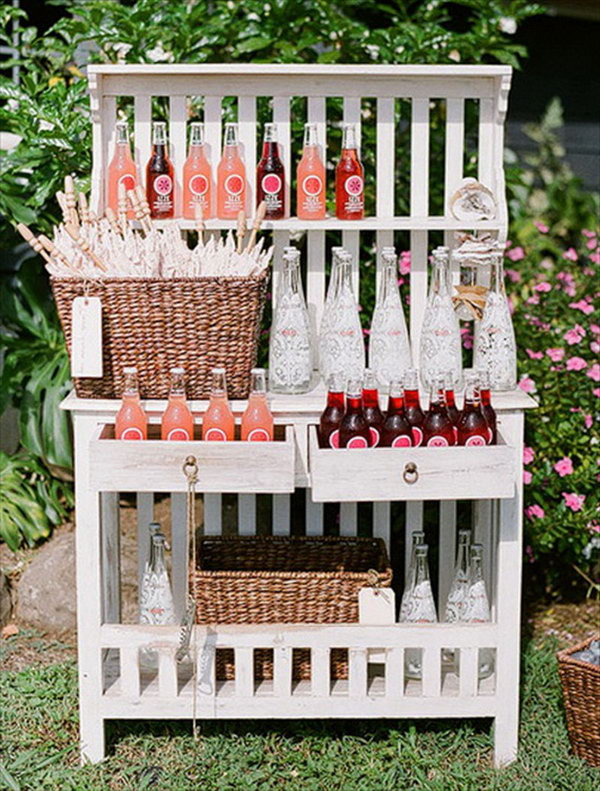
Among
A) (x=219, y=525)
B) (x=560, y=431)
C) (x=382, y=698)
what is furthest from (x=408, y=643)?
(x=560, y=431)

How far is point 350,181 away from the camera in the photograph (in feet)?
10.8

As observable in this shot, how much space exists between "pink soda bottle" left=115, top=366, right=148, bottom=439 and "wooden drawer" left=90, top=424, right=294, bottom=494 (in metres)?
0.07

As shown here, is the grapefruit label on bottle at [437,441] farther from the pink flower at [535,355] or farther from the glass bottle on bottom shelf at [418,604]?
the pink flower at [535,355]

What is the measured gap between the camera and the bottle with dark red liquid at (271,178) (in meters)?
3.29

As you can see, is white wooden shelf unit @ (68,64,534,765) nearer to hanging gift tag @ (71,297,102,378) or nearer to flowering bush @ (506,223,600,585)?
hanging gift tag @ (71,297,102,378)

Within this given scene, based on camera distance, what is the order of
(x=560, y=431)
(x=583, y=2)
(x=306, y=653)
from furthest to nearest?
(x=583, y=2) → (x=560, y=431) → (x=306, y=653)

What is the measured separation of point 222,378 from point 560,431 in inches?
52.4

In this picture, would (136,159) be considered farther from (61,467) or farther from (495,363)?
(61,467)

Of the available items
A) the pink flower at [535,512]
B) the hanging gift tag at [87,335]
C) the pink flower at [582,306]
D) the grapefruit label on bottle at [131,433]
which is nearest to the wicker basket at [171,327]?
the hanging gift tag at [87,335]

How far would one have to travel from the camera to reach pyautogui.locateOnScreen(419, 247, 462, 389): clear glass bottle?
3.17 m

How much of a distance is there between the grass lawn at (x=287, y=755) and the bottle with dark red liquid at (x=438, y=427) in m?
0.84

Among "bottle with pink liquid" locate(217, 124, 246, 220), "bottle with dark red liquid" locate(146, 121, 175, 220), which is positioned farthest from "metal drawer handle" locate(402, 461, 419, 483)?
"bottle with dark red liquid" locate(146, 121, 175, 220)

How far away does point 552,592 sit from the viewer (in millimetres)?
4230

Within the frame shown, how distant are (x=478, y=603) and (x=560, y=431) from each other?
2.68ft
